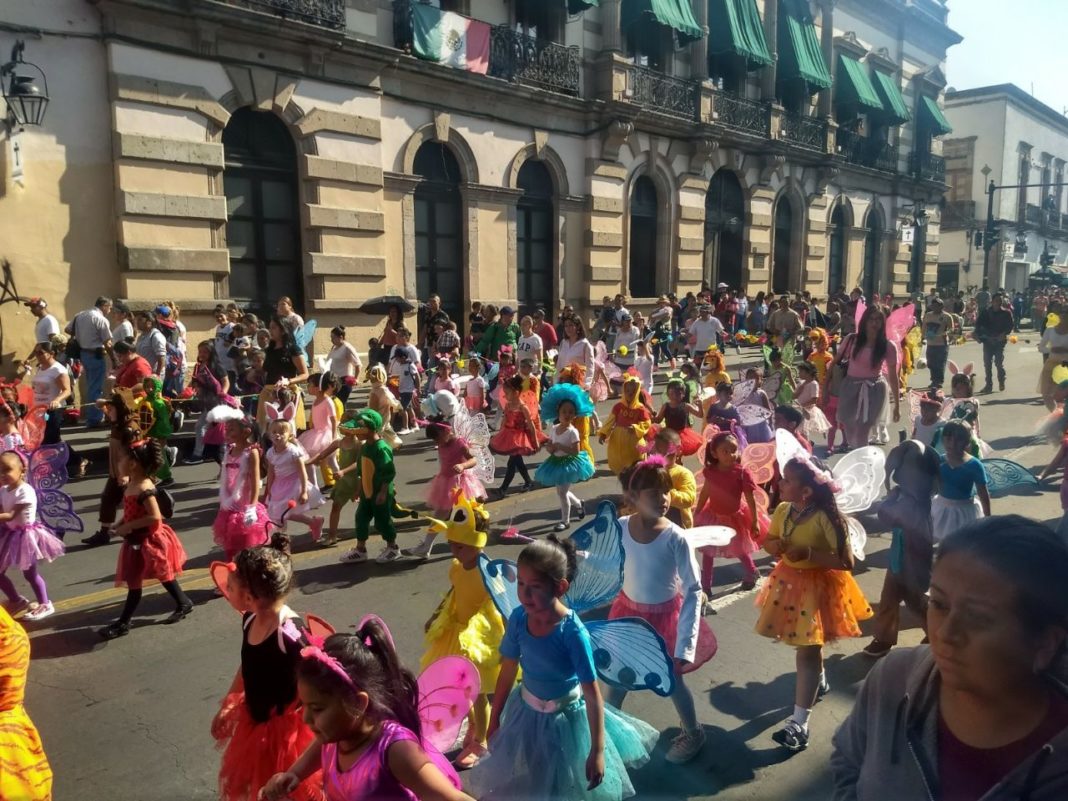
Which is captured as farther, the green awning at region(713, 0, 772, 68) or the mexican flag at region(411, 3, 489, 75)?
the green awning at region(713, 0, 772, 68)

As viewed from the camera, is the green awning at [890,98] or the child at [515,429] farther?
the green awning at [890,98]

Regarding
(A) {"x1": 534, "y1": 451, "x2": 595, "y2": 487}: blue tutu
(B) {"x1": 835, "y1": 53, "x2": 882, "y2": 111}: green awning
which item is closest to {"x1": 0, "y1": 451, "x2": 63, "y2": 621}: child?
(A) {"x1": 534, "y1": 451, "x2": 595, "y2": 487}: blue tutu

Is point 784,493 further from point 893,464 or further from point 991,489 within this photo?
point 991,489

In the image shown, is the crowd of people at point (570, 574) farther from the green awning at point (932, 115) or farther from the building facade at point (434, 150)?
the green awning at point (932, 115)

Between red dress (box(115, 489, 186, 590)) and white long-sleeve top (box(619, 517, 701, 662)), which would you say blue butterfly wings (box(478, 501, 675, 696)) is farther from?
red dress (box(115, 489, 186, 590))

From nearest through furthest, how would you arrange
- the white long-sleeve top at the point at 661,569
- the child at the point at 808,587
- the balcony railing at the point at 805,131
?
the white long-sleeve top at the point at 661,569 < the child at the point at 808,587 < the balcony railing at the point at 805,131

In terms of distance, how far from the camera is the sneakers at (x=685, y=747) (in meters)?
4.04

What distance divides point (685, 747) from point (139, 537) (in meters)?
3.79

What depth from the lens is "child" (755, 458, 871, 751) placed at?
417 cm

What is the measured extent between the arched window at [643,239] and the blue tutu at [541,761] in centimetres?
1941

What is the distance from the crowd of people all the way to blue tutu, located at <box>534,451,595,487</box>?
22 millimetres

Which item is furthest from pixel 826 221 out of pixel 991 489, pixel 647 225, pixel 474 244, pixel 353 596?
pixel 353 596

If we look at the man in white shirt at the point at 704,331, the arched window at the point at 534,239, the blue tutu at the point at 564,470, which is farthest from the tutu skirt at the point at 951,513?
the arched window at the point at 534,239

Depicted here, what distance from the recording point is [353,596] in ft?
20.2
